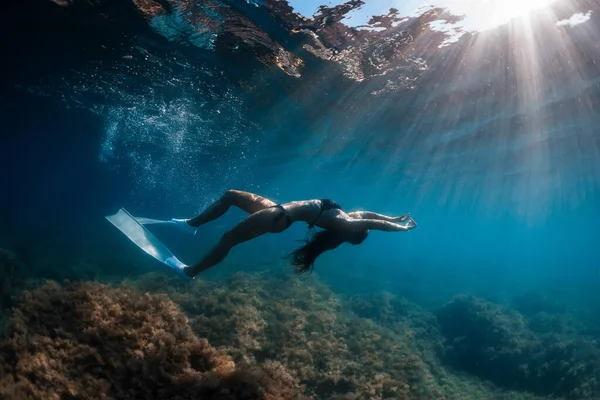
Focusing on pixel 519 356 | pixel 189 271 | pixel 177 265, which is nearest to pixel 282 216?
pixel 189 271

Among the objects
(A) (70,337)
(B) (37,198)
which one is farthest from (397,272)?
(B) (37,198)

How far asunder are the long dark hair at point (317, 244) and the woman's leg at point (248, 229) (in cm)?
52

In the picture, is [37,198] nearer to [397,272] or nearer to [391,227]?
[397,272]

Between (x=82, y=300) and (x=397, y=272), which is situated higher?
(x=82, y=300)

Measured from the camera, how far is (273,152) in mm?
30297

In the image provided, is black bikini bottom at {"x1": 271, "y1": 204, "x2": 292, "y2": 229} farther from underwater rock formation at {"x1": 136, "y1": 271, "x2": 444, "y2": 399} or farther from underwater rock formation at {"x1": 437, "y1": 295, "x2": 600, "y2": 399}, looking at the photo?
underwater rock formation at {"x1": 437, "y1": 295, "x2": 600, "y2": 399}

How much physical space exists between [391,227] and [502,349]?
503 inches

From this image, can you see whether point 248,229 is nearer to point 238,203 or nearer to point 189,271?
point 238,203

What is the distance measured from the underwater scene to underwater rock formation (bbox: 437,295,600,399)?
8 cm

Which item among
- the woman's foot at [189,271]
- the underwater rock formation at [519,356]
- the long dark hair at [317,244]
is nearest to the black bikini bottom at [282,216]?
the long dark hair at [317,244]

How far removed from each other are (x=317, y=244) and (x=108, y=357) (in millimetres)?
3206

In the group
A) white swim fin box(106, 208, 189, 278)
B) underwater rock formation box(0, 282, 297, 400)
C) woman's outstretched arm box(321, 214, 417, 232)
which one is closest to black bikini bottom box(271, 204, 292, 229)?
woman's outstretched arm box(321, 214, 417, 232)

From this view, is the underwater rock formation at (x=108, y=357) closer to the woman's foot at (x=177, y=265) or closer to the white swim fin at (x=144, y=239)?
the woman's foot at (x=177, y=265)

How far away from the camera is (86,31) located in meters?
11.2
